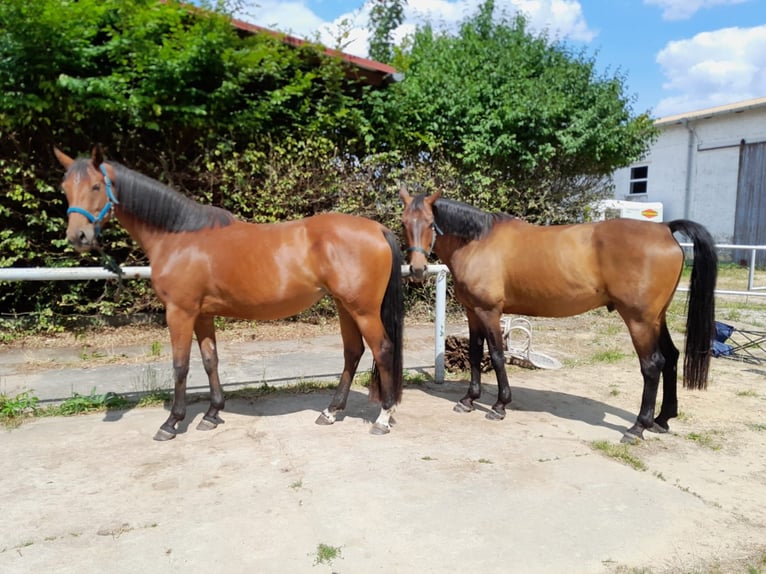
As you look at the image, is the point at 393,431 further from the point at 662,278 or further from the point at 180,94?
the point at 180,94

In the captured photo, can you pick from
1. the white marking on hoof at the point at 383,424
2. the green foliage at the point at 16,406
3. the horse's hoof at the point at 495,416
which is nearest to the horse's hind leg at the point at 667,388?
the horse's hoof at the point at 495,416

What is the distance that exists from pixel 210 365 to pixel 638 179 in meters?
21.6

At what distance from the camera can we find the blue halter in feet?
11.2

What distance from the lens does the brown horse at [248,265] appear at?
12.3ft

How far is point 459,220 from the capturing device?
428 cm

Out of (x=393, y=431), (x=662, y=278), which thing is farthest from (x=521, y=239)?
(x=393, y=431)

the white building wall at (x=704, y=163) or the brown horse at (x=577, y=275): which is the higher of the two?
the white building wall at (x=704, y=163)

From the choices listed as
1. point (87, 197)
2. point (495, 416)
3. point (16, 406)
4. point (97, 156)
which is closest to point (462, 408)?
point (495, 416)

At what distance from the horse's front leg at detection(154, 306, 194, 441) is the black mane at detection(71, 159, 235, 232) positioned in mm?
656

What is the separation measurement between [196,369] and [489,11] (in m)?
11.1

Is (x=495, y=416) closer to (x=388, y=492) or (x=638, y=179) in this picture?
(x=388, y=492)

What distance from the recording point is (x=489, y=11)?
40.5 feet

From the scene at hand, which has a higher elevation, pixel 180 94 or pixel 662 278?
pixel 180 94

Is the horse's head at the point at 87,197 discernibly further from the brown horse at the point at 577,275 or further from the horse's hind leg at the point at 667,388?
the horse's hind leg at the point at 667,388
